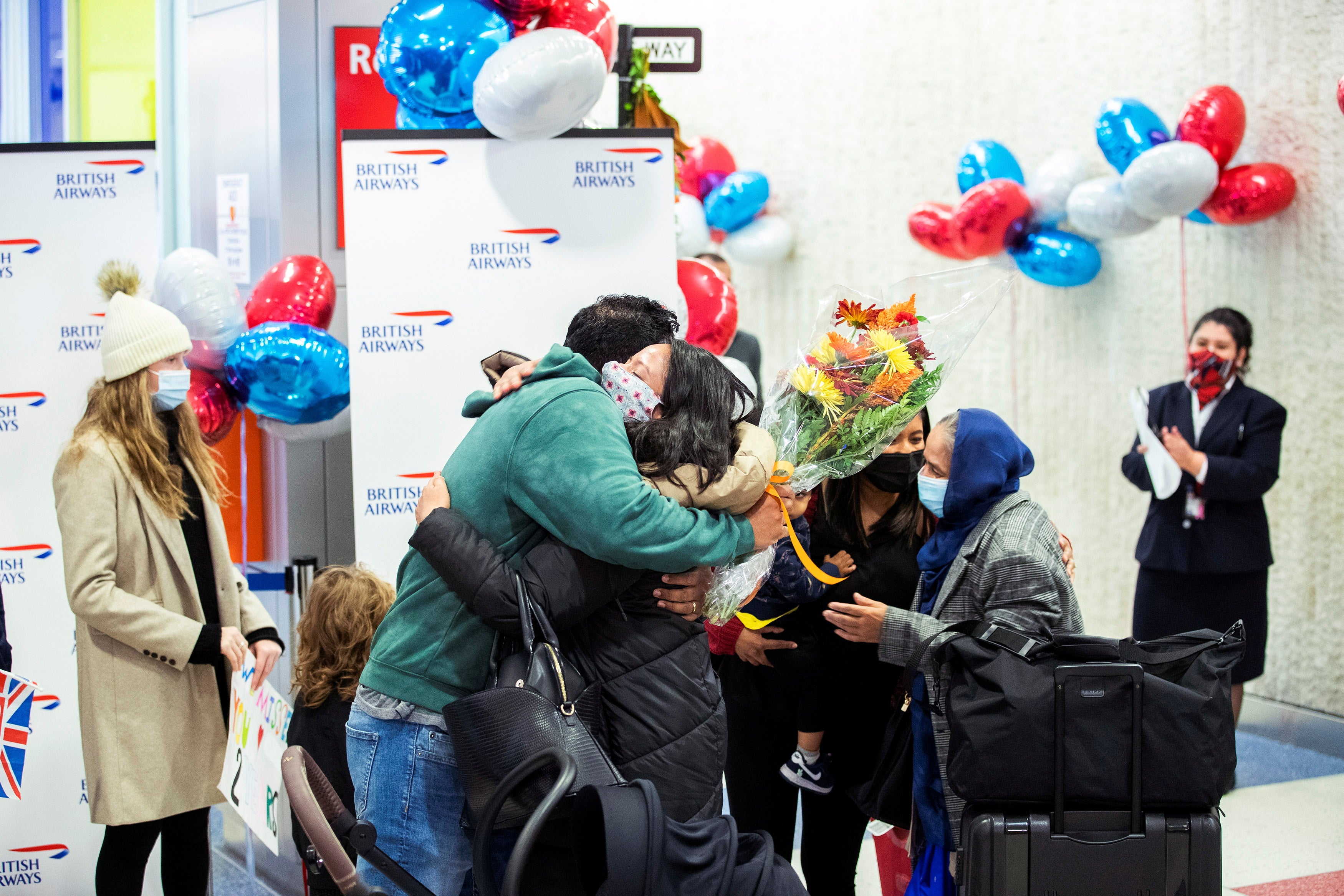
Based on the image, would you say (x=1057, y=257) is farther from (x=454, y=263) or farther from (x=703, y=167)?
(x=454, y=263)

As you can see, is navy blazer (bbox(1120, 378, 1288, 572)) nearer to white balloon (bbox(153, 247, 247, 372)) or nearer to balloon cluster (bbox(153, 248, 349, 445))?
balloon cluster (bbox(153, 248, 349, 445))

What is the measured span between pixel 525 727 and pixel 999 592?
104 centimetres

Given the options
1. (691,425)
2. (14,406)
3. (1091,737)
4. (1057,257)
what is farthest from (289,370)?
(1057,257)

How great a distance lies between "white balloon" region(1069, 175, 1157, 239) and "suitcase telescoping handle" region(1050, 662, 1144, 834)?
10.5 ft

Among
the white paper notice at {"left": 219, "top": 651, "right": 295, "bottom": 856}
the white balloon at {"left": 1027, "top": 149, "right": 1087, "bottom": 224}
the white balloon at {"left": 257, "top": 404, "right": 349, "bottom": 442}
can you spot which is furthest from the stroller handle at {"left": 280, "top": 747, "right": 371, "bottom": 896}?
the white balloon at {"left": 1027, "top": 149, "right": 1087, "bottom": 224}

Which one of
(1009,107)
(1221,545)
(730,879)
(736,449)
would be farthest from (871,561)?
(1009,107)

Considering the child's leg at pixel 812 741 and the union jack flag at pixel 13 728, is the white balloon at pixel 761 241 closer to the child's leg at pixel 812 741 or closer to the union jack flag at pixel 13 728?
the child's leg at pixel 812 741

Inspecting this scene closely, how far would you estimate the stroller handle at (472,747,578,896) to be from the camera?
1224 millimetres

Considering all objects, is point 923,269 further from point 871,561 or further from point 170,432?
point 170,432

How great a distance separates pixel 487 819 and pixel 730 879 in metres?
0.30

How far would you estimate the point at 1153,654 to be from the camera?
197 centimetres

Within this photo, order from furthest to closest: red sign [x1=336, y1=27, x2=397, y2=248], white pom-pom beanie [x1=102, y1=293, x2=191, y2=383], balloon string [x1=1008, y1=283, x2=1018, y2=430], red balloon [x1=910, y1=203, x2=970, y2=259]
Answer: balloon string [x1=1008, y1=283, x2=1018, y2=430], red balloon [x1=910, y1=203, x2=970, y2=259], red sign [x1=336, y1=27, x2=397, y2=248], white pom-pom beanie [x1=102, y1=293, x2=191, y2=383]

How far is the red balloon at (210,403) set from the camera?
10.0 ft

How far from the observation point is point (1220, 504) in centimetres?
419
